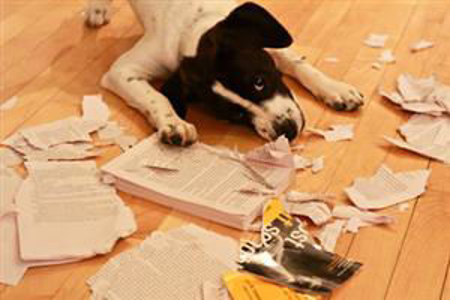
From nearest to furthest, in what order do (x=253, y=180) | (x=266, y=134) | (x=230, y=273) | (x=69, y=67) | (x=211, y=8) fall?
(x=230, y=273) → (x=253, y=180) → (x=266, y=134) → (x=211, y=8) → (x=69, y=67)

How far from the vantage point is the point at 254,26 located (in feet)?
7.48

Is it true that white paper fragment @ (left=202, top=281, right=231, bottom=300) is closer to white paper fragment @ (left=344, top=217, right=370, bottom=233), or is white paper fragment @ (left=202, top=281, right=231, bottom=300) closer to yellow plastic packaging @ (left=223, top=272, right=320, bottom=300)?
yellow plastic packaging @ (left=223, top=272, right=320, bottom=300)

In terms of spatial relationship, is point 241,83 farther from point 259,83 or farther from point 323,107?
point 323,107

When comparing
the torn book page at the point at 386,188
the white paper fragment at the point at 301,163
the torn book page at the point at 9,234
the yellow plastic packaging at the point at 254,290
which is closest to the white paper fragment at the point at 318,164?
the white paper fragment at the point at 301,163

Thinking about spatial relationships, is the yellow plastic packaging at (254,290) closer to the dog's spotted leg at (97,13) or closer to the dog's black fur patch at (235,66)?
the dog's black fur patch at (235,66)

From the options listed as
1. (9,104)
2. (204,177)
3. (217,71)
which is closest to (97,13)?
(9,104)

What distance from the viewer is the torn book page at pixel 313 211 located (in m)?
1.83

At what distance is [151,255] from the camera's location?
1.76 meters

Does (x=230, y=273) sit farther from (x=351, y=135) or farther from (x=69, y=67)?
(x=69, y=67)

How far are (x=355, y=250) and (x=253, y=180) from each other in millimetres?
360

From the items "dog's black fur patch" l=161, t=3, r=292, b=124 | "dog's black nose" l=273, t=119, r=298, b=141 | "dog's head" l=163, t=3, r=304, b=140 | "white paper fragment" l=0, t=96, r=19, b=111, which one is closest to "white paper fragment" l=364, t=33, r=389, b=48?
"dog's black fur patch" l=161, t=3, r=292, b=124

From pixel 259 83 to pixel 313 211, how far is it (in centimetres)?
46

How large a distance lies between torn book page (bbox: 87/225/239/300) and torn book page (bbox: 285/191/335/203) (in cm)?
21

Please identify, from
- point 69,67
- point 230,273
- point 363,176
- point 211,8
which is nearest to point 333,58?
point 211,8
